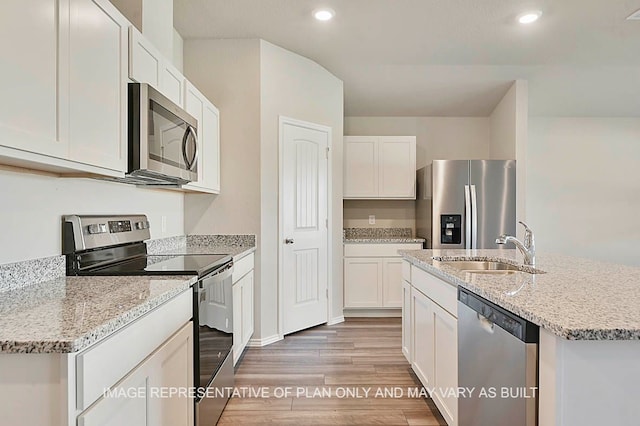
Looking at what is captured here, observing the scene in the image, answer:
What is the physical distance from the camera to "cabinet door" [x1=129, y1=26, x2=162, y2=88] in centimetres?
184

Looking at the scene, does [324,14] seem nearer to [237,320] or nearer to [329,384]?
[237,320]

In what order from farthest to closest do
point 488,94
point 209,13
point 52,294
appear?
point 488,94 → point 209,13 → point 52,294

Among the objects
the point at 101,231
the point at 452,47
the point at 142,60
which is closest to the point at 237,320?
the point at 101,231

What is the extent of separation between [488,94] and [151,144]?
4.02 meters

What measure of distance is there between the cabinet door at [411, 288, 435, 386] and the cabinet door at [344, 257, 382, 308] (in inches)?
67.5

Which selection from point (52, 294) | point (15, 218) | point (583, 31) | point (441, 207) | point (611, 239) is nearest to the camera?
point (52, 294)

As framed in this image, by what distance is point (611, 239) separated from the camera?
17.2 feet

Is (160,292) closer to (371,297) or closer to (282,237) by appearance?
(282,237)

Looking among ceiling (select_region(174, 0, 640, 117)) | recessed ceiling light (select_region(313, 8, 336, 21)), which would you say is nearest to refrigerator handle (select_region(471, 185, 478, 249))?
ceiling (select_region(174, 0, 640, 117))

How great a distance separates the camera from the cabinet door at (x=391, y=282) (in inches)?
172

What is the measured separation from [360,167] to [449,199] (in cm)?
107

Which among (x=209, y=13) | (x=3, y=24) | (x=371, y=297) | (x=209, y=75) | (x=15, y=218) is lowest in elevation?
(x=371, y=297)

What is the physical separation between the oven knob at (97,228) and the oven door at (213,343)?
0.61 metres

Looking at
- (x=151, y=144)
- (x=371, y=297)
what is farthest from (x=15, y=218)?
(x=371, y=297)
